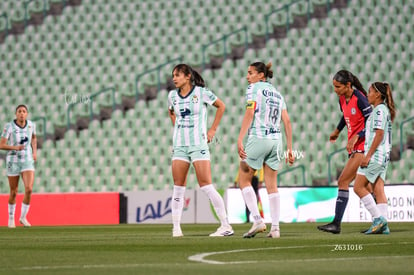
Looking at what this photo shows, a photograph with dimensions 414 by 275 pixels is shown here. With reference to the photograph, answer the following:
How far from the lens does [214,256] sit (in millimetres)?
7770

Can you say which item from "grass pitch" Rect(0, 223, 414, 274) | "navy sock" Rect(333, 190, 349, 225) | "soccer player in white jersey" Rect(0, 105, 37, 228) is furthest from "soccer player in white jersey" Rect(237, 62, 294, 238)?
"soccer player in white jersey" Rect(0, 105, 37, 228)

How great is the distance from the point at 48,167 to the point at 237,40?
6.34 meters

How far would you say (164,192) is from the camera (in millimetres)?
20500

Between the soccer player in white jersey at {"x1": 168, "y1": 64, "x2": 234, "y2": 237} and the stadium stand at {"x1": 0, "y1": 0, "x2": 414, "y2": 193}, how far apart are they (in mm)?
11421

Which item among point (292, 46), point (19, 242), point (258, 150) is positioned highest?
point (292, 46)

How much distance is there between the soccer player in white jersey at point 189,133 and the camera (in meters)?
10.9

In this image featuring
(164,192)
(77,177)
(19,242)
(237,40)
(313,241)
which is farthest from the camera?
(237,40)

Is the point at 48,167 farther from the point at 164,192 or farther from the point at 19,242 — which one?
the point at 19,242

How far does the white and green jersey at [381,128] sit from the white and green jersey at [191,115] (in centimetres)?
212

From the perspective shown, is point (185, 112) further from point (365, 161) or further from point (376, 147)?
point (376, 147)

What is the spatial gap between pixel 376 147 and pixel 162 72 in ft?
46.8

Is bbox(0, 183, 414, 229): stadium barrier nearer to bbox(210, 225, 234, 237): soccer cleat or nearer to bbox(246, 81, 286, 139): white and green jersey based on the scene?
bbox(210, 225, 234, 237): soccer cleat

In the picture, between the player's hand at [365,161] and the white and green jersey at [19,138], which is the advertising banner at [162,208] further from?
the player's hand at [365,161]

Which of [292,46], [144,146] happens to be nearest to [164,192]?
[144,146]
